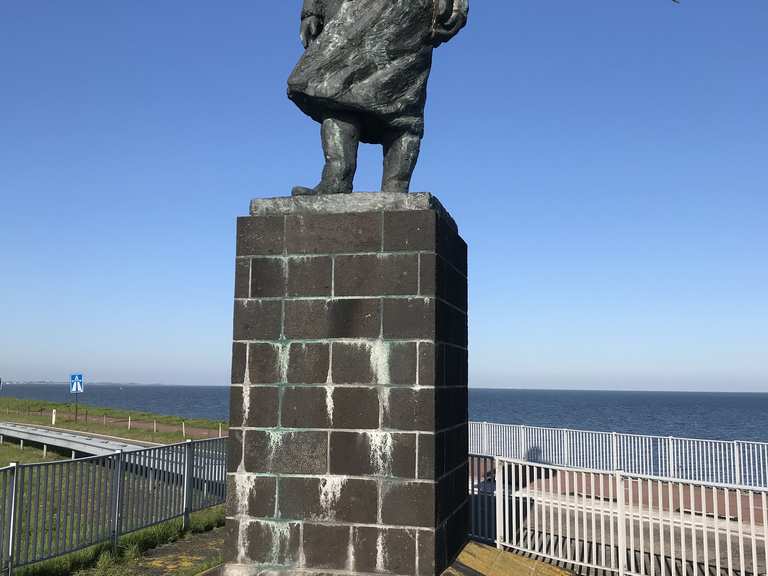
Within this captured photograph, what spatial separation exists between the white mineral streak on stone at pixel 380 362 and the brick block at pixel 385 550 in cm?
103

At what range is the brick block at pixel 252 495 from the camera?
5016 mm

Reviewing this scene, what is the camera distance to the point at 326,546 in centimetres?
487

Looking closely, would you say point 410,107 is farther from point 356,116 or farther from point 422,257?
point 422,257

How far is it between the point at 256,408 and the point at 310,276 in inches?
42.2

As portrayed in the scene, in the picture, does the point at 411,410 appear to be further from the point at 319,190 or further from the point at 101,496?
the point at 101,496

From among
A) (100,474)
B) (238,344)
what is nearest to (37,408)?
(100,474)

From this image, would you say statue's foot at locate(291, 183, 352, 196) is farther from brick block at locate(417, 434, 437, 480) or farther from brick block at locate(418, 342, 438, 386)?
brick block at locate(417, 434, 437, 480)

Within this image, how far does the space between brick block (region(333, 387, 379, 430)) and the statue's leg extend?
1.84 metres

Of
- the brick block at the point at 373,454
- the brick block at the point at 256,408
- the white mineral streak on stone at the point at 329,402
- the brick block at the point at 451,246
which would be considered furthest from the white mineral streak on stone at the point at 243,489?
the brick block at the point at 451,246

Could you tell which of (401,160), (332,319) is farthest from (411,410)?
(401,160)

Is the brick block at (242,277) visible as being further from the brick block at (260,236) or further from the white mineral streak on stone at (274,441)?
the white mineral streak on stone at (274,441)

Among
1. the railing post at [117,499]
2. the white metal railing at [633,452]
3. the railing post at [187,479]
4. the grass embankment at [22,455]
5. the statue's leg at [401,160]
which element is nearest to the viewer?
the statue's leg at [401,160]

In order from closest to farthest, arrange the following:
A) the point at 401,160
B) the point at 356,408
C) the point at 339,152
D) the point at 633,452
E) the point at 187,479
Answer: the point at 356,408, the point at 339,152, the point at 401,160, the point at 187,479, the point at 633,452

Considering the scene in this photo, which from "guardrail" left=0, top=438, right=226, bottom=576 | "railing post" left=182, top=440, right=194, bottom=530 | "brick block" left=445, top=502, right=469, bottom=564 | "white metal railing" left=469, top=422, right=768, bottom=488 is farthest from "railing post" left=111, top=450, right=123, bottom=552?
"white metal railing" left=469, top=422, right=768, bottom=488
